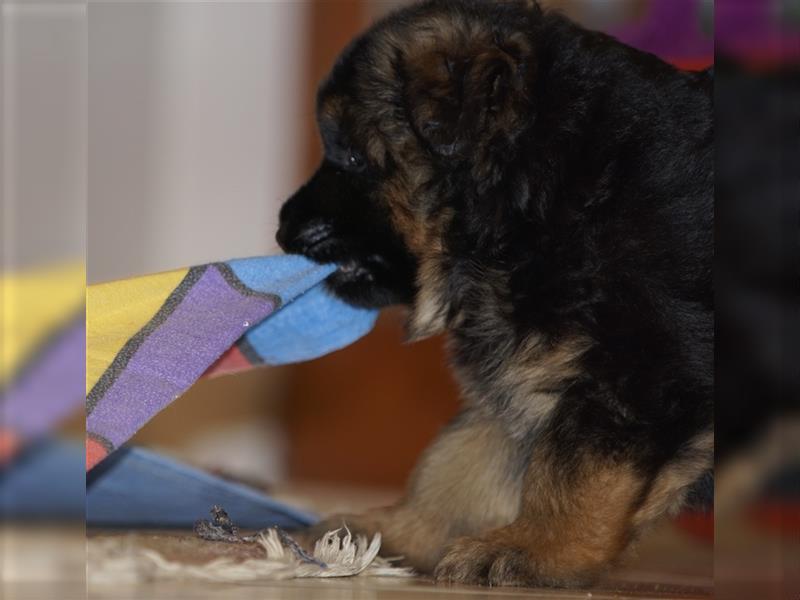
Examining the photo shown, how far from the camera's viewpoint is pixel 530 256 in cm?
208

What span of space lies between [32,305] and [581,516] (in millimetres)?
1096

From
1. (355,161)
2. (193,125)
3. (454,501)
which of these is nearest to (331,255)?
(355,161)

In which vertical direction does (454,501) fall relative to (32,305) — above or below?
below

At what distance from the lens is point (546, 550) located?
1.89 meters

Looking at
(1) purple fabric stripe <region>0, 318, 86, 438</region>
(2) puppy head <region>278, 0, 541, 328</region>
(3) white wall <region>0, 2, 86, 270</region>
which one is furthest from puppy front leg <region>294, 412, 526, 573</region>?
(3) white wall <region>0, 2, 86, 270</region>

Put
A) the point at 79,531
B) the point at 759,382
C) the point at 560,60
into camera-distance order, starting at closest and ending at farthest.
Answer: the point at 79,531, the point at 759,382, the point at 560,60

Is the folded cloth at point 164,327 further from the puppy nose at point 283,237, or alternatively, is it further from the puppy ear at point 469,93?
the puppy ear at point 469,93

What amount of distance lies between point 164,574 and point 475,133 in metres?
1.03

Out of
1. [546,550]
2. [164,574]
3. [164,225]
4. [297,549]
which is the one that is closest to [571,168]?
[546,550]

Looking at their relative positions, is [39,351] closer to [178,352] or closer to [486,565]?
[178,352]

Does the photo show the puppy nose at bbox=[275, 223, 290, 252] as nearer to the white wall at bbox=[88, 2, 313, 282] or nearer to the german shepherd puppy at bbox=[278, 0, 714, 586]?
the german shepherd puppy at bbox=[278, 0, 714, 586]

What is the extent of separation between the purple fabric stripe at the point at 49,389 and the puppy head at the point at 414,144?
3.33 feet

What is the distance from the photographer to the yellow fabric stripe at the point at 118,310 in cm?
186

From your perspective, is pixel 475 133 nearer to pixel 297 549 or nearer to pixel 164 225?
pixel 297 549
